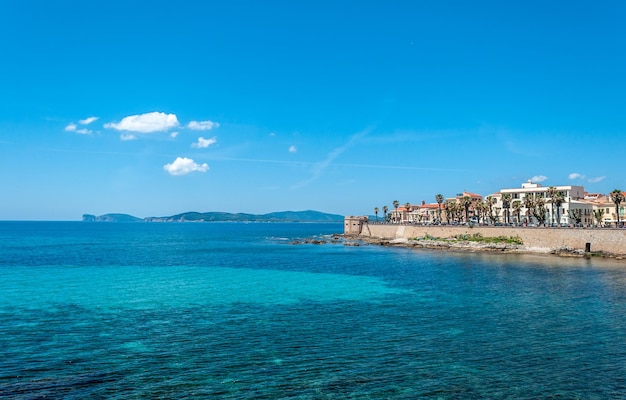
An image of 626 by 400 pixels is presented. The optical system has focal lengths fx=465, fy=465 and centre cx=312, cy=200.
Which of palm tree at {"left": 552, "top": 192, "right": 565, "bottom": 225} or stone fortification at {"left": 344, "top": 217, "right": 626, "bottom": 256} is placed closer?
stone fortification at {"left": 344, "top": 217, "right": 626, "bottom": 256}

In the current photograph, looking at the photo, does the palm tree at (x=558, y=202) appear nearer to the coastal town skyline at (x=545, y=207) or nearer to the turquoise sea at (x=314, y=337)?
the coastal town skyline at (x=545, y=207)

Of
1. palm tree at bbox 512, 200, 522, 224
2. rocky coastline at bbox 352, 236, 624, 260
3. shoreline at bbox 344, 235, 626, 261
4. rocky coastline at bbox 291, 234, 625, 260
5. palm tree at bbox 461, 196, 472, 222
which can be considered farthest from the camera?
palm tree at bbox 461, 196, 472, 222

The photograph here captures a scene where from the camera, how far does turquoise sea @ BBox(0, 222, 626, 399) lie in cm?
2067

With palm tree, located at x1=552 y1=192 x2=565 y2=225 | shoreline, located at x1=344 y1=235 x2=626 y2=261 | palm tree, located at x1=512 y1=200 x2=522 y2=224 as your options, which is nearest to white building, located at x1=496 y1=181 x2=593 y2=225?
palm tree, located at x1=552 y1=192 x2=565 y2=225

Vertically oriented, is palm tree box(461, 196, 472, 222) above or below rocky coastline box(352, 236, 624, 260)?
above

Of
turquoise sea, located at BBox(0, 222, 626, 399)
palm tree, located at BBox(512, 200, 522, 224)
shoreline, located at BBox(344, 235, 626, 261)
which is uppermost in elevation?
palm tree, located at BBox(512, 200, 522, 224)

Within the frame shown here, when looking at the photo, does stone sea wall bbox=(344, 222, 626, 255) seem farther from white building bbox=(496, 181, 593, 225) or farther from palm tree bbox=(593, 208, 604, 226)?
palm tree bbox=(593, 208, 604, 226)

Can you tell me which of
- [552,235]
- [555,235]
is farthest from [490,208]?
[555,235]

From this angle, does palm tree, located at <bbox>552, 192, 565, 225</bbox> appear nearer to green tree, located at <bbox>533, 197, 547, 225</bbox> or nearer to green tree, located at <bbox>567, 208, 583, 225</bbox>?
green tree, located at <bbox>567, 208, 583, 225</bbox>

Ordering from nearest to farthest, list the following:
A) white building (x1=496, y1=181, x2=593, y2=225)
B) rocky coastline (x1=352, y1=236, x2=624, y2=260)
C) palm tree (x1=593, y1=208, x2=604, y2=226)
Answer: rocky coastline (x1=352, y1=236, x2=624, y2=260), palm tree (x1=593, y1=208, x2=604, y2=226), white building (x1=496, y1=181, x2=593, y2=225)

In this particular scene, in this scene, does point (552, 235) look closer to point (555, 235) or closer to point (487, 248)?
point (555, 235)

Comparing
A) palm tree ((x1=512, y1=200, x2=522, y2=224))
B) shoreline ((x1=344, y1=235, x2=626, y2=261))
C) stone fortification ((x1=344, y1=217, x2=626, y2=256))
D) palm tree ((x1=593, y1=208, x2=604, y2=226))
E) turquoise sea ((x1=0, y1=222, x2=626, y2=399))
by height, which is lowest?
turquoise sea ((x1=0, y1=222, x2=626, y2=399))

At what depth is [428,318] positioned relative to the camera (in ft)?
110

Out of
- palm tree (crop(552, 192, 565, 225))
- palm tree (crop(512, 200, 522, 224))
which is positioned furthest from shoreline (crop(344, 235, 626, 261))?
palm tree (crop(512, 200, 522, 224))
